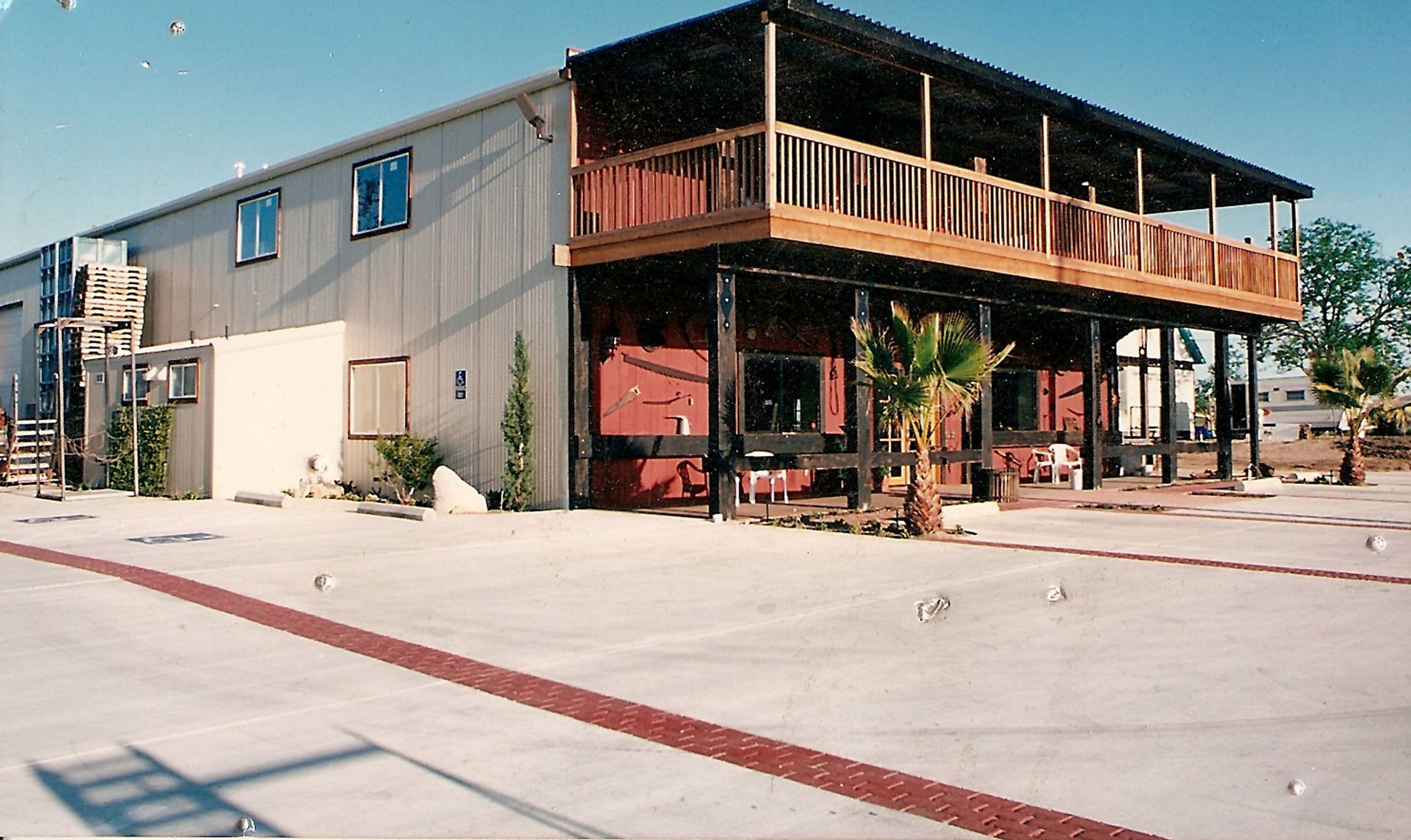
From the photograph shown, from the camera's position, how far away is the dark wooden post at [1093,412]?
19927 millimetres

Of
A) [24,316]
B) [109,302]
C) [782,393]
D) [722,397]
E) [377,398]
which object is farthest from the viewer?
[24,316]

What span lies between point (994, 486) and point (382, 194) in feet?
37.2

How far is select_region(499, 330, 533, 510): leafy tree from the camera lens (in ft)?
52.5

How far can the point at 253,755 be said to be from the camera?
473cm

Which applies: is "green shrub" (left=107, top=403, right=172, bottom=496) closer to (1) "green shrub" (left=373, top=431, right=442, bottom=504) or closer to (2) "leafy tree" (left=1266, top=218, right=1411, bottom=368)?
(1) "green shrub" (left=373, top=431, right=442, bottom=504)

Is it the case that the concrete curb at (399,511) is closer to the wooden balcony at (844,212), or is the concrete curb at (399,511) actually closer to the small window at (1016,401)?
the wooden balcony at (844,212)

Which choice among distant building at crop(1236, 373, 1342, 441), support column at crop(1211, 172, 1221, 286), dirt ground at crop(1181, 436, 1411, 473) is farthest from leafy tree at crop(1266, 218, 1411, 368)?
support column at crop(1211, 172, 1221, 286)

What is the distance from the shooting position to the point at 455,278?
58.0 feet

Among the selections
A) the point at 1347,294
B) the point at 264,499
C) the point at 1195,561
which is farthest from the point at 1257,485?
the point at 1347,294

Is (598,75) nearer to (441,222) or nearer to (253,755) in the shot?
(441,222)

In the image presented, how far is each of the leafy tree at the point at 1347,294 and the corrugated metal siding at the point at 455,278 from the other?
5090cm

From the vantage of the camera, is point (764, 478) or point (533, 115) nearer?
point (533, 115)

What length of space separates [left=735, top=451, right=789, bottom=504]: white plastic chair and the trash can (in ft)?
9.08

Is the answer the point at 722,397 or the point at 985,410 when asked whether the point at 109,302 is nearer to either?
the point at 722,397
